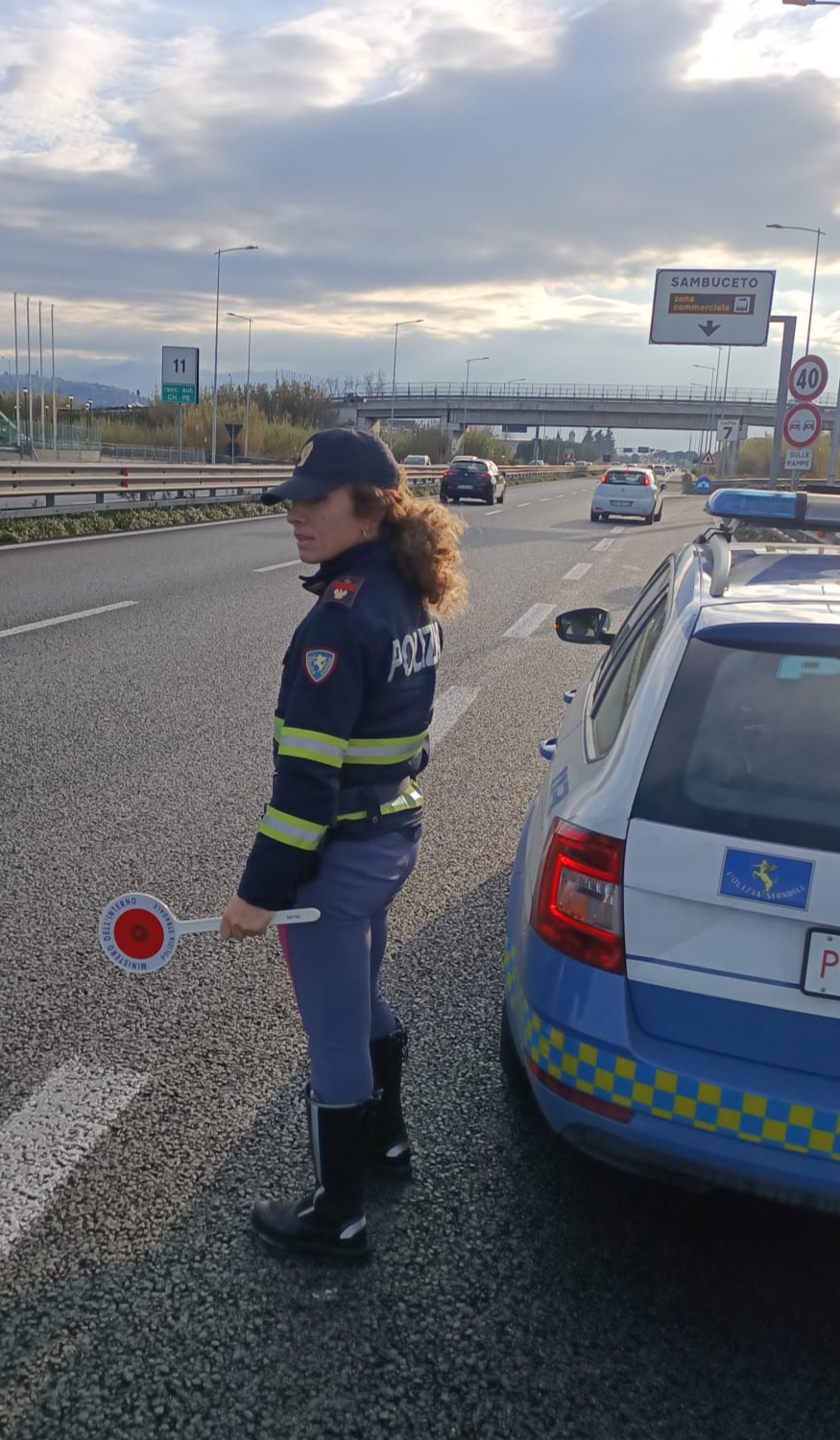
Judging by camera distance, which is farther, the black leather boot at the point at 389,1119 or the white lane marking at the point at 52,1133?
the black leather boot at the point at 389,1119

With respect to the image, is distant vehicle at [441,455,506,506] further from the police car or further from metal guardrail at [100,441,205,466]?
the police car

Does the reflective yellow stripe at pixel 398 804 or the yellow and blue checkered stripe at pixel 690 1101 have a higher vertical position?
the reflective yellow stripe at pixel 398 804

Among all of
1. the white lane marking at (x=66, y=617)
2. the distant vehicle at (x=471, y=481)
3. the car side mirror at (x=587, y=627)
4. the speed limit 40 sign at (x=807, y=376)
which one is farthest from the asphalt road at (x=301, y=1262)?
the distant vehicle at (x=471, y=481)

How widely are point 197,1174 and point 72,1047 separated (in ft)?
2.41

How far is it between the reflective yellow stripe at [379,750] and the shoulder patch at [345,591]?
29 cm

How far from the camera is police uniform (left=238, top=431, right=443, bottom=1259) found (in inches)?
91.0

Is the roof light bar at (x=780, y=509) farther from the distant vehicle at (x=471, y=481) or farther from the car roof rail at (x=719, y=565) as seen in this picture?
the distant vehicle at (x=471, y=481)

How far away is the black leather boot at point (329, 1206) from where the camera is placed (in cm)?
257

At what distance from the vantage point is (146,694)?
7.95 m

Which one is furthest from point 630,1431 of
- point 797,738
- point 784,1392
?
point 797,738

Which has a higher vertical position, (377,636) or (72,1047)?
(377,636)

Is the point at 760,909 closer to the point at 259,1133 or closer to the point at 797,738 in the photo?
the point at 797,738

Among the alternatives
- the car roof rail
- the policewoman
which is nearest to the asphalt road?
the policewoman

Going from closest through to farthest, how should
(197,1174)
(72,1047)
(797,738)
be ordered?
(797,738) → (197,1174) → (72,1047)
